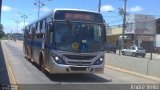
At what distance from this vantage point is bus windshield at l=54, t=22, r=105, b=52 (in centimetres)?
1664

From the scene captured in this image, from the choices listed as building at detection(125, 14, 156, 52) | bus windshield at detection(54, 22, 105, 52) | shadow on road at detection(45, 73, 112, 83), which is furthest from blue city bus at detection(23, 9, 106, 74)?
building at detection(125, 14, 156, 52)

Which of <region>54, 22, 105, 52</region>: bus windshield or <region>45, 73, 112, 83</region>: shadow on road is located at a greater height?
<region>54, 22, 105, 52</region>: bus windshield

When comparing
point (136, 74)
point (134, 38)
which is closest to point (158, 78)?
point (136, 74)

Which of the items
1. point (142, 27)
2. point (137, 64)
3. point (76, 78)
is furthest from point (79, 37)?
point (142, 27)

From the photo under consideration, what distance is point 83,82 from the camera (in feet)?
54.2

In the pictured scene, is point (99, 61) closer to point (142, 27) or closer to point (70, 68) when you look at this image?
point (70, 68)

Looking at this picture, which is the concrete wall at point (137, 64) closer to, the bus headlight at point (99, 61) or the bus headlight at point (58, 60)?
the bus headlight at point (99, 61)

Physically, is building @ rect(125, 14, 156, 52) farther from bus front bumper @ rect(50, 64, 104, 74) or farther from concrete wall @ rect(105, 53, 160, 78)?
bus front bumper @ rect(50, 64, 104, 74)

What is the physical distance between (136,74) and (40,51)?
5218 millimetres

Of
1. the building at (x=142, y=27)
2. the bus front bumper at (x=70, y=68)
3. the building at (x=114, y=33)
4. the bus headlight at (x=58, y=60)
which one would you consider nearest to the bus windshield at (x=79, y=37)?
the bus headlight at (x=58, y=60)

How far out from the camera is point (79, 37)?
664 inches

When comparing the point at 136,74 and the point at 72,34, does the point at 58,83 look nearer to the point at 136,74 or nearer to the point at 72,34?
the point at 72,34

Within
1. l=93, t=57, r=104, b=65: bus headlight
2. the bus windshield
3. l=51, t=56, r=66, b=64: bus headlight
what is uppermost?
the bus windshield

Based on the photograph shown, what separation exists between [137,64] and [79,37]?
632 centimetres
